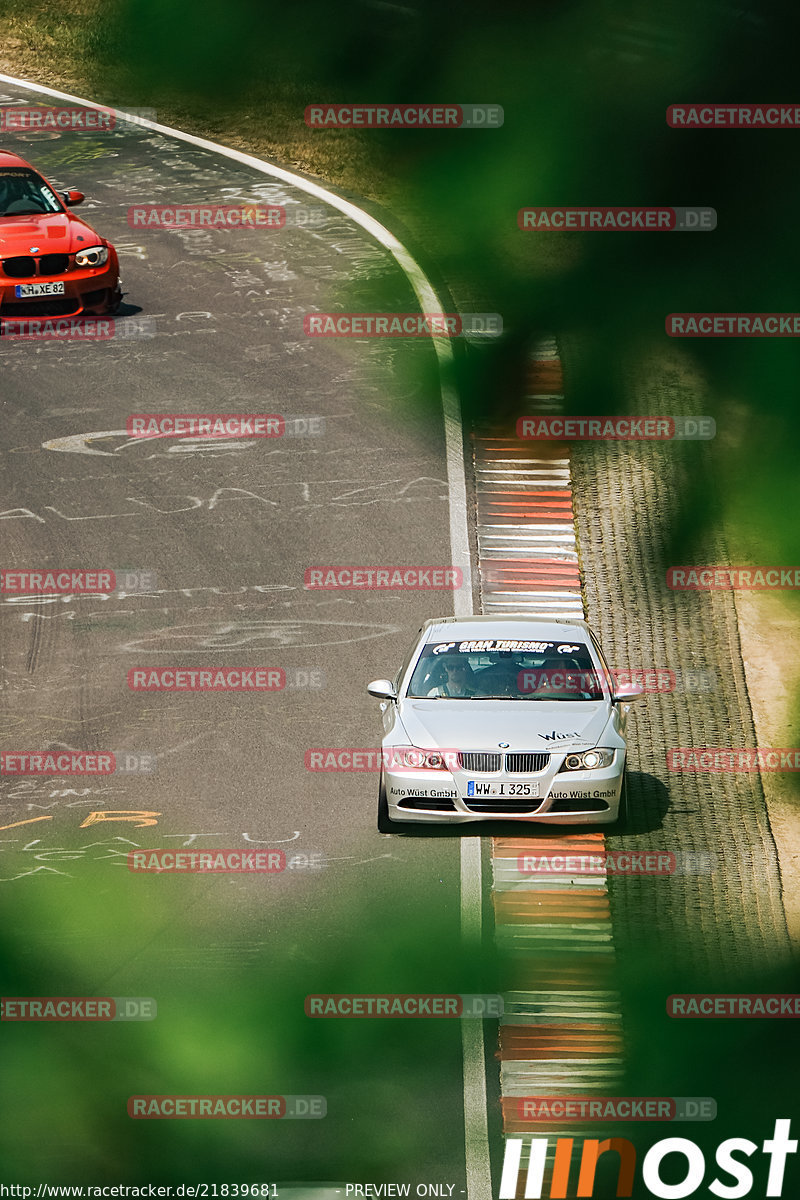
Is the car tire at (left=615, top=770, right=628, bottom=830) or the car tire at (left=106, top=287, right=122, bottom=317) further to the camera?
the car tire at (left=106, top=287, right=122, bottom=317)

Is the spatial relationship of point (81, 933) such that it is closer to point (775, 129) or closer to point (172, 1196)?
point (172, 1196)

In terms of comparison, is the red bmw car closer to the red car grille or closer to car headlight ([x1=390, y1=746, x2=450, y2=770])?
the red car grille

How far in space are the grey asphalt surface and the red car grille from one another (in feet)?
5.44

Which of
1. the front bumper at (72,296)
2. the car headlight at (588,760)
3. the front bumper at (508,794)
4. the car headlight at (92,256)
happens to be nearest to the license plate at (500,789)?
the front bumper at (508,794)

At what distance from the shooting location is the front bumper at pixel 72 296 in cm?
2045

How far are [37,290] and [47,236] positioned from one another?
70cm

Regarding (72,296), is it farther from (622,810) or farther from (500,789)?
(622,810)

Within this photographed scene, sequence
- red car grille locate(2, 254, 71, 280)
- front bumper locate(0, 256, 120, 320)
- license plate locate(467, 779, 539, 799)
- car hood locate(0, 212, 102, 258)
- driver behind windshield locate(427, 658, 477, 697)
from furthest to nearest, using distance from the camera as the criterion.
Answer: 1. front bumper locate(0, 256, 120, 320)
2. car hood locate(0, 212, 102, 258)
3. red car grille locate(2, 254, 71, 280)
4. driver behind windshield locate(427, 658, 477, 697)
5. license plate locate(467, 779, 539, 799)

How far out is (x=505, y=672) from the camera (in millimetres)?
13180

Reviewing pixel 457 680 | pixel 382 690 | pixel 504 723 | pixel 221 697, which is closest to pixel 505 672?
pixel 457 680

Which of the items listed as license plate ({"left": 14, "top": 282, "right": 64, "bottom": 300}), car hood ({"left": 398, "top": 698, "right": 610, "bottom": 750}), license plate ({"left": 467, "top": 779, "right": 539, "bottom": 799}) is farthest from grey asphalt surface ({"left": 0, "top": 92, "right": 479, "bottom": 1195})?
license plate ({"left": 14, "top": 282, "right": 64, "bottom": 300})

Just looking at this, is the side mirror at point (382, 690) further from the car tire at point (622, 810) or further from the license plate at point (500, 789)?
the car tire at point (622, 810)

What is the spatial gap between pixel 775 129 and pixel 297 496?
18.9 metres

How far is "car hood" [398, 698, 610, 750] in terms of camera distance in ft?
40.1
